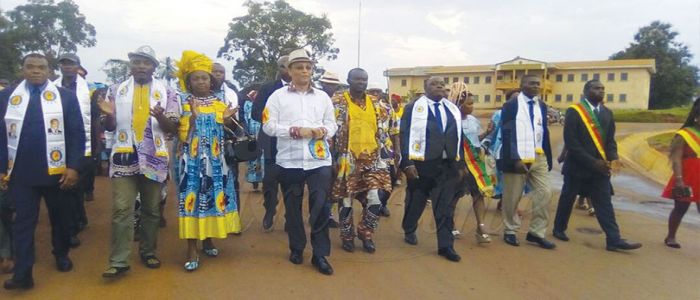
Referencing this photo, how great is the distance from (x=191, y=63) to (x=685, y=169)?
17.5ft

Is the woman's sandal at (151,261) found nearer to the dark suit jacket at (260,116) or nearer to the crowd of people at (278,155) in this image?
the crowd of people at (278,155)

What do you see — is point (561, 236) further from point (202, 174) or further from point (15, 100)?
point (15, 100)

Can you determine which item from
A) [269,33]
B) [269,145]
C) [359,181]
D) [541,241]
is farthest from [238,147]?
[269,33]

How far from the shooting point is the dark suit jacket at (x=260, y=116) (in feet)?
16.1

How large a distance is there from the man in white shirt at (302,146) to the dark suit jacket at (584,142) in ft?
9.08

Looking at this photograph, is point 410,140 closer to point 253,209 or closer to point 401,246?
point 401,246

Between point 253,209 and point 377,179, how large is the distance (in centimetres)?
262

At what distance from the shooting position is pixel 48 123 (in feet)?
12.9

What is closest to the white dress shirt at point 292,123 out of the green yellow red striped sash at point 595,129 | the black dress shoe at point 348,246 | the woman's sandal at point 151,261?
the black dress shoe at point 348,246

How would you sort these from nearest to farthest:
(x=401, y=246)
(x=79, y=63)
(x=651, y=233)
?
(x=401, y=246) → (x=79, y=63) → (x=651, y=233)

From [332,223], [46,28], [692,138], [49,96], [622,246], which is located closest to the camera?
[49,96]

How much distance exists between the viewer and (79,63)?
5773mm

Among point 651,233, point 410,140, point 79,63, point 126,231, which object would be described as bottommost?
point 651,233

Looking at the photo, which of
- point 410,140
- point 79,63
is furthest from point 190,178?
point 79,63
